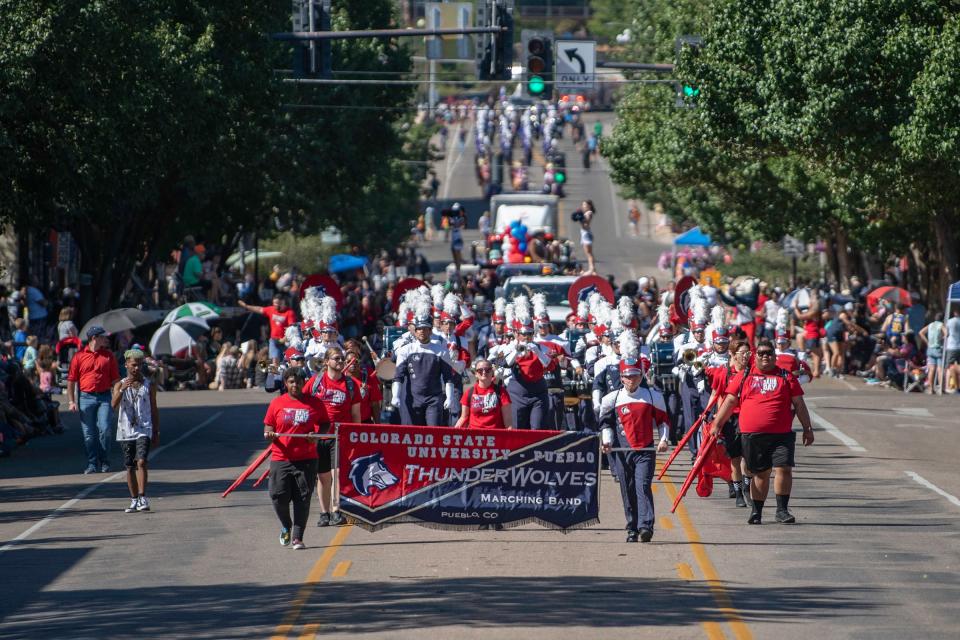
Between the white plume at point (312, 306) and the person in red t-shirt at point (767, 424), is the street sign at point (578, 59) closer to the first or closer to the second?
the white plume at point (312, 306)

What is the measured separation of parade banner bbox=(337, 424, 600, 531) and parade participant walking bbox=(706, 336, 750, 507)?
2250mm

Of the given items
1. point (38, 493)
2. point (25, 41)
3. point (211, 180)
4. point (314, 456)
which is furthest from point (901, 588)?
point (211, 180)

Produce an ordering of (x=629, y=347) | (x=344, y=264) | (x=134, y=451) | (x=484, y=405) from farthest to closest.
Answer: (x=344, y=264) < (x=629, y=347) < (x=134, y=451) < (x=484, y=405)

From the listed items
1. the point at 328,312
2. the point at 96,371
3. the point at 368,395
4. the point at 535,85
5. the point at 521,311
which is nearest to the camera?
the point at 368,395

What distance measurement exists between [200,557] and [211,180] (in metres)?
23.6

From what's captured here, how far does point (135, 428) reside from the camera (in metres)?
18.1

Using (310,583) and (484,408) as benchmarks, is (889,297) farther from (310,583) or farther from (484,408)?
(310,583)

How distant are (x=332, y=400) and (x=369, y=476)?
1.68 m

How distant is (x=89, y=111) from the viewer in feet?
85.9

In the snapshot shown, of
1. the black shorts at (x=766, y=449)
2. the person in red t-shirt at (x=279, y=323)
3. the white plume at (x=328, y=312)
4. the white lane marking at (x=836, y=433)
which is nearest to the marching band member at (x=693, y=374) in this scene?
the white lane marking at (x=836, y=433)

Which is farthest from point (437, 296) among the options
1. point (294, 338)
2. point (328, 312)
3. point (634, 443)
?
point (634, 443)

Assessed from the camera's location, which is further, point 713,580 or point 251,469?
point 251,469

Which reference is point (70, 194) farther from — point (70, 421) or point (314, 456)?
point (314, 456)

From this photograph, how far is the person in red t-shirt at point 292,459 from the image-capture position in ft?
50.2
